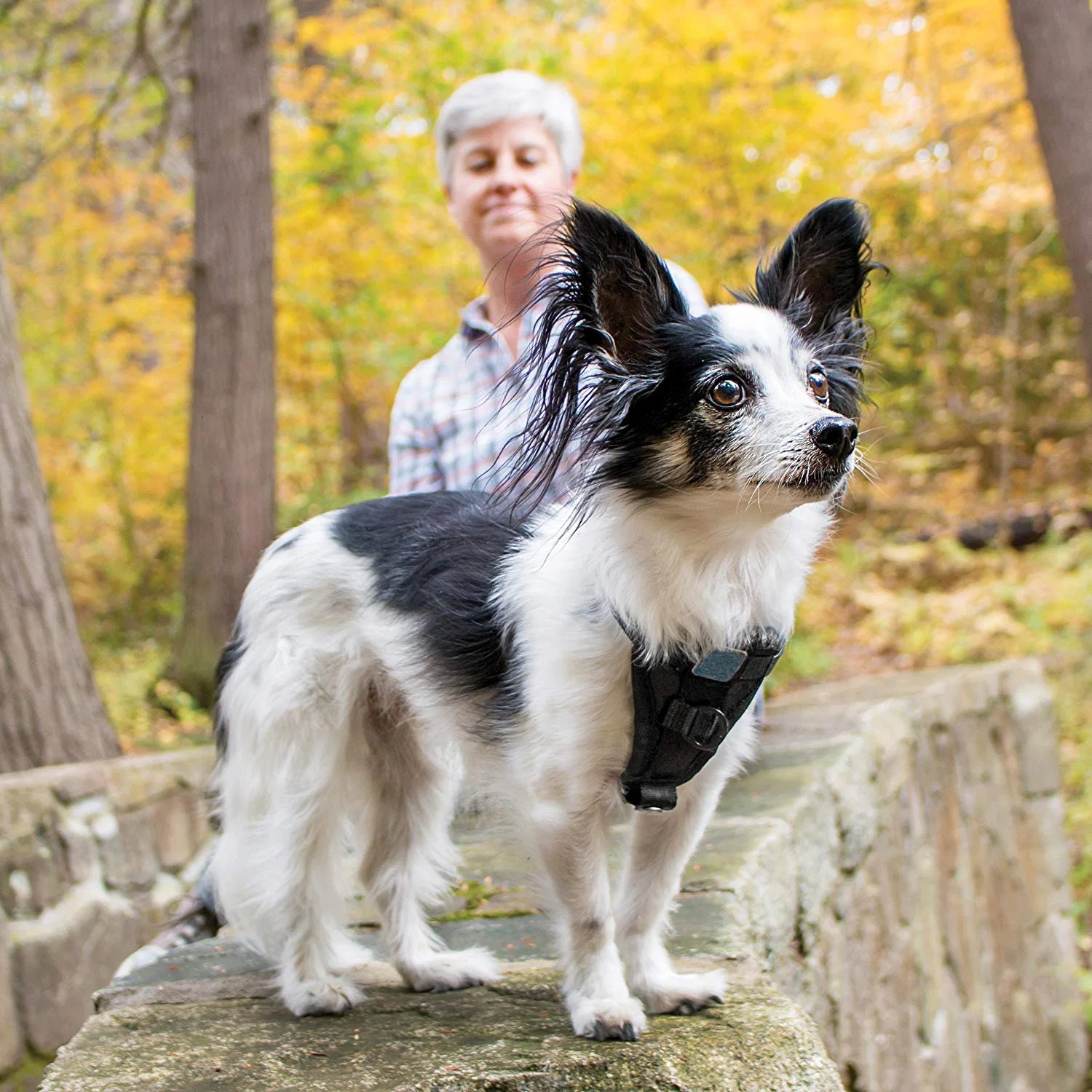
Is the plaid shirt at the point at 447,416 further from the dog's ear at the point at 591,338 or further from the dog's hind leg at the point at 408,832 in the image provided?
the dog's ear at the point at 591,338

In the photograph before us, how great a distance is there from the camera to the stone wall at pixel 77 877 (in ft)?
11.5

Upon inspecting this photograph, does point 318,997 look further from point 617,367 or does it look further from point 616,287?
point 616,287

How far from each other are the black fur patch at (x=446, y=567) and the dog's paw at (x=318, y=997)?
66 centimetres

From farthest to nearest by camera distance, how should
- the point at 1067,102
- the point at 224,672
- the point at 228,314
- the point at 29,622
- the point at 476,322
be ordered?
the point at 228,314 → the point at 1067,102 → the point at 29,622 → the point at 476,322 → the point at 224,672

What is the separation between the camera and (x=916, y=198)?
33.5 feet

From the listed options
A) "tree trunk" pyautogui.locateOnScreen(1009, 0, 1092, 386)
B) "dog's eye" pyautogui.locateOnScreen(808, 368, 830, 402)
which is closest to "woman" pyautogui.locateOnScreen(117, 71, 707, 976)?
"dog's eye" pyautogui.locateOnScreen(808, 368, 830, 402)

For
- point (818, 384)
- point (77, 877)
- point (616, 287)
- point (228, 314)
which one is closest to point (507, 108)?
point (616, 287)

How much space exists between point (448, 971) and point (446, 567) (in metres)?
0.86

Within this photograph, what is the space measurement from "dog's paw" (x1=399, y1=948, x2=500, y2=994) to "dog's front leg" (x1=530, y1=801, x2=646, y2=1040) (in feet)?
1.25

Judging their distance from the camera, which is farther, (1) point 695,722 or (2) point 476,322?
(2) point 476,322

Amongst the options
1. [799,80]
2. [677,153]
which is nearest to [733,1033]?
[677,153]

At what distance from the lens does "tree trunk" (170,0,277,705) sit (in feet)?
24.0

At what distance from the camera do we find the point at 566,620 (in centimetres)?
204

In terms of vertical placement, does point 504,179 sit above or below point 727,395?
above
